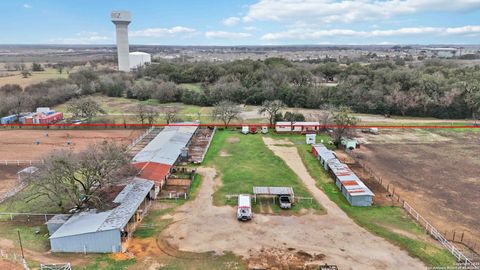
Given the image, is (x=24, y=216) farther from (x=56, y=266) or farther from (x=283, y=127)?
(x=283, y=127)

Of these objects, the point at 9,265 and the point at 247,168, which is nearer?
the point at 9,265

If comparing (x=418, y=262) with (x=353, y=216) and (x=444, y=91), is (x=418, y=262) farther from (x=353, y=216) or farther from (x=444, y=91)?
(x=444, y=91)

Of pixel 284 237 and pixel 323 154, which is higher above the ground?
pixel 323 154

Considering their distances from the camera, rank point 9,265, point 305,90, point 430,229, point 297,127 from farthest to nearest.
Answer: point 305,90 < point 297,127 < point 430,229 < point 9,265

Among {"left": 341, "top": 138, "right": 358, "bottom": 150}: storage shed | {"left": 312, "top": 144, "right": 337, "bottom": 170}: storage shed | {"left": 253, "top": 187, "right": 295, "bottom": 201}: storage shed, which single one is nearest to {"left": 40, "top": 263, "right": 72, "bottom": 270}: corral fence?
{"left": 253, "top": 187, "right": 295, "bottom": 201}: storage shed

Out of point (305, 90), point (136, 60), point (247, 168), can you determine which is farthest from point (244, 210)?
point (136, 60)

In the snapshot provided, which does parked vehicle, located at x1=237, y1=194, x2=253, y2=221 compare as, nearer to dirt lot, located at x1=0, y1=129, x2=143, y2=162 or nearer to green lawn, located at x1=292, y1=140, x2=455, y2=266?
green lawn, located at x1=292, y1=140, x2=455, y2=266

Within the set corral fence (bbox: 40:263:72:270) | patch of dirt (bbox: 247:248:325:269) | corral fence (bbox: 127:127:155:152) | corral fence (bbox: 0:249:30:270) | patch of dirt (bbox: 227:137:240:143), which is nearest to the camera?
corral fence (bbox: 40:263:72:270)

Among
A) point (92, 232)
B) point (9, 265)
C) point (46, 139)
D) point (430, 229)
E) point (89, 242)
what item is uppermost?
point (92, 232)
